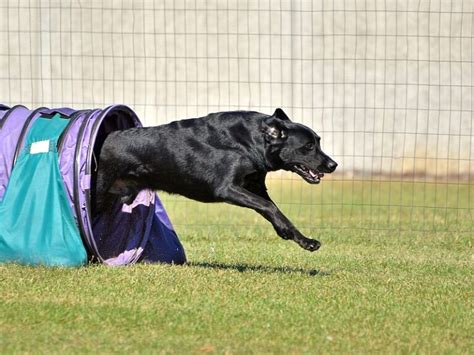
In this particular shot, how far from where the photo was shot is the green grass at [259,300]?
16.7ft

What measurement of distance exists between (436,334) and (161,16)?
709 centimetres

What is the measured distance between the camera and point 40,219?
271 inches

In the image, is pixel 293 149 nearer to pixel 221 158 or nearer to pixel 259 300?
pixel 221 158

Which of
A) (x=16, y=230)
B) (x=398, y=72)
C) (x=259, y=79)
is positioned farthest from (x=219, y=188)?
(x=398, y=72)

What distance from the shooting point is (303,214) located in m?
11.2

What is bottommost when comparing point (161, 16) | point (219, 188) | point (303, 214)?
point (303, 214)

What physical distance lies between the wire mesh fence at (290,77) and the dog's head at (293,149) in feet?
10.5

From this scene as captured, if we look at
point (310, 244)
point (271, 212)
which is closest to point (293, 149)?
point (271, 212)

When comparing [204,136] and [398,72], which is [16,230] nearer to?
[204,136]

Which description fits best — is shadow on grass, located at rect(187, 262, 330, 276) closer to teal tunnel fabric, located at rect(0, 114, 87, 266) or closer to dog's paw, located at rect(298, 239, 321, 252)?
dog's paw, located at rect(298, 239, 321, 252)

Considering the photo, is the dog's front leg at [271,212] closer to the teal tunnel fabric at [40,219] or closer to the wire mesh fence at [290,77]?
the teal tunnel fabric at [40,219]

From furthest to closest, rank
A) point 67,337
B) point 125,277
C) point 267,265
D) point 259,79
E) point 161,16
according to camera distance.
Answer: point 161,16 < point 259,79 < point 267,265 < point 125,277 < point 67,337

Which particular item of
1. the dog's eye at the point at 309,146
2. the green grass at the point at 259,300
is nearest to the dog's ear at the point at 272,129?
the dog's eye at the point at 309,146

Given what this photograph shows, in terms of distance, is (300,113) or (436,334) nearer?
(436,334)
